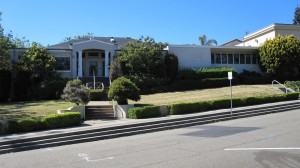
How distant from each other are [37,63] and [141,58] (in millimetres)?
9546

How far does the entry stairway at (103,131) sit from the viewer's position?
1260cm

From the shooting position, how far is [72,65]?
34.0 m

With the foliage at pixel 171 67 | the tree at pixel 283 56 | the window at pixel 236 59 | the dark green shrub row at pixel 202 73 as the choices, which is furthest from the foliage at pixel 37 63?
the tree at pixel 283 56

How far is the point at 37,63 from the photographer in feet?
100.0

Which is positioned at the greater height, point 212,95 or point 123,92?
point 123,92

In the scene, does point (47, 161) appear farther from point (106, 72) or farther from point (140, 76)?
point (106, 72)

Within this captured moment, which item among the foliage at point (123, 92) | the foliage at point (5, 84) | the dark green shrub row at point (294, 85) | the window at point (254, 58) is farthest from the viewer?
the window at point (254, 58)

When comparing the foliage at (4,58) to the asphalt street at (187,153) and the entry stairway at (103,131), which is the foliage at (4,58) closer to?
the entry stairway at (103,131)

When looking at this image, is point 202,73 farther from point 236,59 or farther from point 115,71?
point 115,71

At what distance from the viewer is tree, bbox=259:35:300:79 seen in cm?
3600

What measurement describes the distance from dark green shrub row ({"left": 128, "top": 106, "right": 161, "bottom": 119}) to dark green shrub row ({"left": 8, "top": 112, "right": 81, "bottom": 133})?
337 cm

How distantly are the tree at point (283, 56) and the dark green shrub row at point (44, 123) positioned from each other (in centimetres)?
2626

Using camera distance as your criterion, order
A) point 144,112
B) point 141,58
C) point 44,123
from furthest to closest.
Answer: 1. point 141,58
2. point 144,112
3. point 44,123

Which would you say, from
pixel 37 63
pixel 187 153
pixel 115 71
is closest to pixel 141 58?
pixel 115 71
